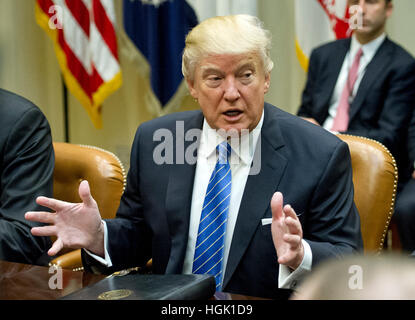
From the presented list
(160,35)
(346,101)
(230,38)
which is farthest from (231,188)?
(160,35)

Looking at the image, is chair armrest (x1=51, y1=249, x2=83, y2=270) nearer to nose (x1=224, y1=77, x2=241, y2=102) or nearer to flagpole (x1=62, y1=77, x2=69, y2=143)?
nose (x1=224, y1=77, x2=241, y2=102)

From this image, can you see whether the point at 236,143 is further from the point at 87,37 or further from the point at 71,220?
the point at 87,37

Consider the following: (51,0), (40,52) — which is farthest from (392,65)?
(40,52)

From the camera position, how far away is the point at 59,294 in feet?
4.23

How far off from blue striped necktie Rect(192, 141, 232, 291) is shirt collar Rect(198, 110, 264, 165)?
7 centimetres

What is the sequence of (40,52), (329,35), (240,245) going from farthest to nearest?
(40,52), (329,35), (240,245)

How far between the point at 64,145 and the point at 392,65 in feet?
6.63

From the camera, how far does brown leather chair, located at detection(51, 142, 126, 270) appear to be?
7.32 ft

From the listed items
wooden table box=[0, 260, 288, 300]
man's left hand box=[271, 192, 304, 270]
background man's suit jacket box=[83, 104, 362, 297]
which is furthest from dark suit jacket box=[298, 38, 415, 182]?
wooden table box=[0, 260, 288, 300]

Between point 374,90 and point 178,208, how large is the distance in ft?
6.47

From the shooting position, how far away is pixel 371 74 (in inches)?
131

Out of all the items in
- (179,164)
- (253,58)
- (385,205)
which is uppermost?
(253,58)

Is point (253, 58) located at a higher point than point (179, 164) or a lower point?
higher

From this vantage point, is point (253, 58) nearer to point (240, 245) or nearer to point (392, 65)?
point (240, 245)
